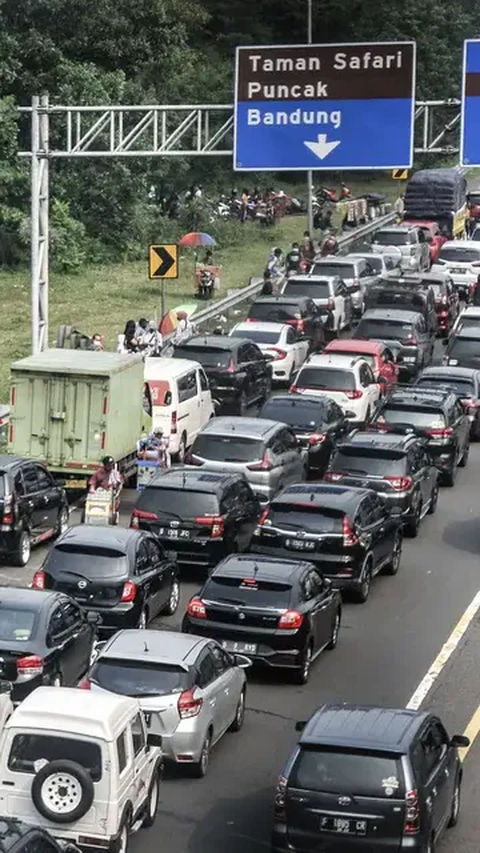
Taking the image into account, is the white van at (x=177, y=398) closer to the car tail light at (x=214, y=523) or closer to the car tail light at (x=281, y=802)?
the car tail light at (x=214, y=523)

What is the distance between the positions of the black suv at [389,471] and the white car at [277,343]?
34.5 feet

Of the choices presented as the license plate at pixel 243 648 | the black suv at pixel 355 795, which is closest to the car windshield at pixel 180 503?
the license plate at pixel 243 648

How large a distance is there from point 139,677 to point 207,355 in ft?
63.2

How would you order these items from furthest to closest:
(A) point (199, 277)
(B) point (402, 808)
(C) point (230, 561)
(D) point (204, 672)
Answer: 1. (A) point (199, 277)
2. (C) point (230, 561)
3. (D) point (204, 672)
4. (B) point (402, 808)

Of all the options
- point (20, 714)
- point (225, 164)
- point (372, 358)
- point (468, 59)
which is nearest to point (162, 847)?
point (20, 714)

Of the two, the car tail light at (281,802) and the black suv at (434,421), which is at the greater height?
the black suv at (434,421)

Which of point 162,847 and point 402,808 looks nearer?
point 402,808

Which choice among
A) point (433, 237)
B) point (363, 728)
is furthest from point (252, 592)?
point (433, 237)

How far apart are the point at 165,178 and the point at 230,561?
45.8m

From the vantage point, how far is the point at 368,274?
51.4m

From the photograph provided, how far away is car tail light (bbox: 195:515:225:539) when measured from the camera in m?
26.0

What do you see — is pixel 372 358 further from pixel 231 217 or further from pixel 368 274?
pixel 231 217

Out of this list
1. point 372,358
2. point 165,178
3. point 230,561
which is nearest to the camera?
point 230,561

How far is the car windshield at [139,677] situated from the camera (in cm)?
1802
